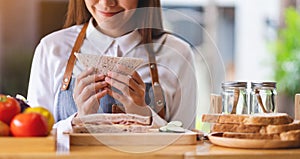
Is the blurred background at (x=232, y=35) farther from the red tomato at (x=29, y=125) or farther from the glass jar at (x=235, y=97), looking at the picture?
the red tomato at (x=29, y=125)

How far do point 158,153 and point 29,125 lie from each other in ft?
1.01

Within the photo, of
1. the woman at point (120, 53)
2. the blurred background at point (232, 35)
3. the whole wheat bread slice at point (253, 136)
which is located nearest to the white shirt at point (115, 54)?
the woman at point (120, 53)

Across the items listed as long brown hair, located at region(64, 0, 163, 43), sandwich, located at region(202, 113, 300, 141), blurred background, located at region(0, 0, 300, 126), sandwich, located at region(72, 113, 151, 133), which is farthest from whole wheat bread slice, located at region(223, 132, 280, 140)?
blurred background, located at region(0, 0, 300, 126)

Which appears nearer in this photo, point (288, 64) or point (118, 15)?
point (118, 15)

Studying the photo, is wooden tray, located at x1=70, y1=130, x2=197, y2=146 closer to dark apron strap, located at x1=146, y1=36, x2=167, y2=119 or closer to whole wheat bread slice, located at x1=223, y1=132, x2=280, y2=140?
whole wheat bread slice, located at x1=223, y1=132, x2=280, y2=140

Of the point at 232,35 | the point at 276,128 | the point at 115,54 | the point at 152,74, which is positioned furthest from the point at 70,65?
the point at 232,35

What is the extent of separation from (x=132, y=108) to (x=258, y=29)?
4.96 metres

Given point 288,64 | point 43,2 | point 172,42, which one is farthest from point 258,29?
point 172,42

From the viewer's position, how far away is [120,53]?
6.64 ft

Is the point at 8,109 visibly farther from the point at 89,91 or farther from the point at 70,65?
the point at 70,65

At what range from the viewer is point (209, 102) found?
1.74m

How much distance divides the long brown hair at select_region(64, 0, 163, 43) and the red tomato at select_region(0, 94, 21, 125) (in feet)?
2.11

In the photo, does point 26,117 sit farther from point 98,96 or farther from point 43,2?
point 43,2

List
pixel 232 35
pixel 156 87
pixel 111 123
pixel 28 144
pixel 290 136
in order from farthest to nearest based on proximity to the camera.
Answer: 1. pixel 232 35
2. pixel 156 87
3. pixel 111 123
4. pixel 290 136
5. pixel 28 144
